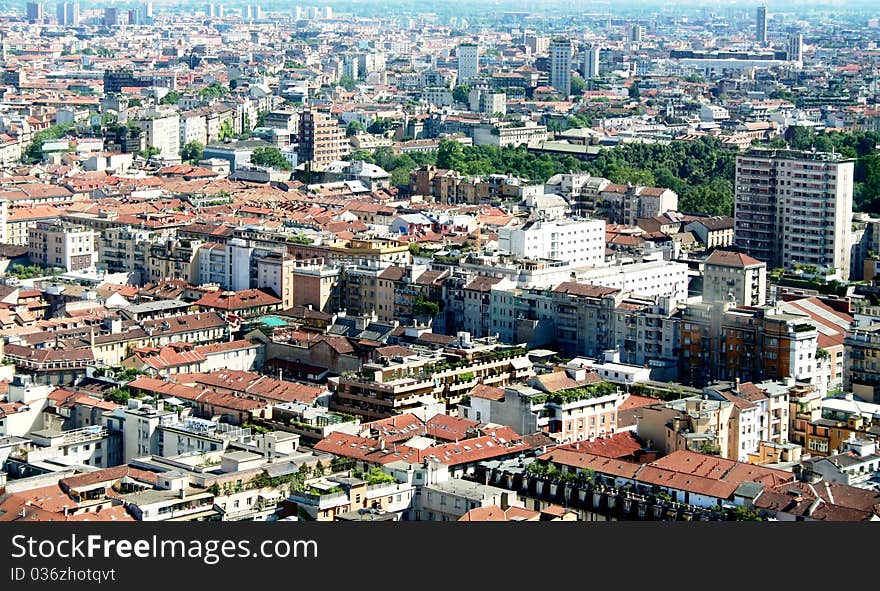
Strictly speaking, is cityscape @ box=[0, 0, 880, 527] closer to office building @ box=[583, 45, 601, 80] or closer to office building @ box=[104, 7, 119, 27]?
office building @ box=[583, 45, 601, 80]

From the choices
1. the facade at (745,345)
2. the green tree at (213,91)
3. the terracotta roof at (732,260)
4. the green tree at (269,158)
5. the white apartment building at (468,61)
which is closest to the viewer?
the facade at (745,345)

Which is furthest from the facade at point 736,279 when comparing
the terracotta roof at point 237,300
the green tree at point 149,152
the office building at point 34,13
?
the office building at point 34,13

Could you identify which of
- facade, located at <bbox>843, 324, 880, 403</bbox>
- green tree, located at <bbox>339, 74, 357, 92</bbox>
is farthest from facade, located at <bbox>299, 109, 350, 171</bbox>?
green tree, located at <bbox>339, 74, 357, 92</bbox>

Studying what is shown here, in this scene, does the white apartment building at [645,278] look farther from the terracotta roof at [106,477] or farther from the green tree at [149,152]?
the green tree at [149,152]

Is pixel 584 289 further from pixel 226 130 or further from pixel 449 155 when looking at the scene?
pixel 226 130

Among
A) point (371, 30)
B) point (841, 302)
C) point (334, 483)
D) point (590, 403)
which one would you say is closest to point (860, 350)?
point (841, 302)

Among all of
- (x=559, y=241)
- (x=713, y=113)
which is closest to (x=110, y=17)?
(x=713, y=113)
